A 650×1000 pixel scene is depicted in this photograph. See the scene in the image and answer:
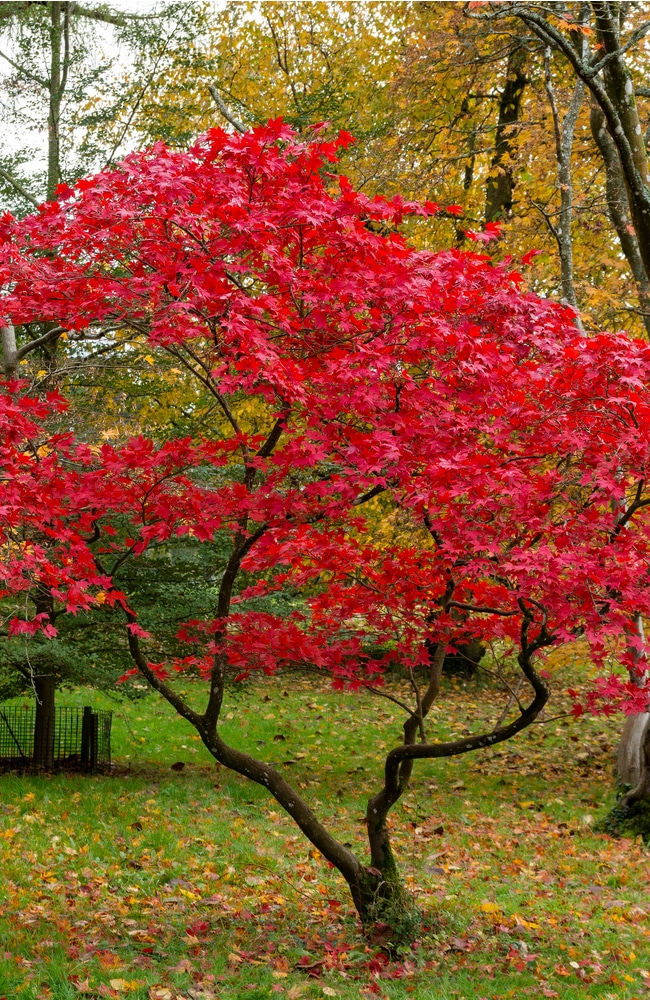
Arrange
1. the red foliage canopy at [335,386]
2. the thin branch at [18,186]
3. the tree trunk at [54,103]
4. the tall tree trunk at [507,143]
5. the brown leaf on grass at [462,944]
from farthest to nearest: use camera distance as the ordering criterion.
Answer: the tall tree trunk at [507,143]
the tree trunk at [54,103]
the thin branch at [18,186]
the brown leaf on grass at [462,944]
the red foliage canopy at [335,386]

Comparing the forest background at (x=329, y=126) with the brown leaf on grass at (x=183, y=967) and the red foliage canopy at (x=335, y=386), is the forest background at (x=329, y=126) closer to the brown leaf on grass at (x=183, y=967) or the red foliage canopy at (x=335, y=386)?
the red foliage canopy at (x=335, y=386)

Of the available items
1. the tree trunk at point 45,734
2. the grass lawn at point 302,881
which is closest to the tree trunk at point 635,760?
the grass lawn at point 302,881

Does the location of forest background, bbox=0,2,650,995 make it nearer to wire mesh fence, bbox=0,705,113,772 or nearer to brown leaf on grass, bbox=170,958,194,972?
wire mesh fence, bbox=0,705,113,772

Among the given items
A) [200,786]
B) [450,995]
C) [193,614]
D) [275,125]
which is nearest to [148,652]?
[193,614]

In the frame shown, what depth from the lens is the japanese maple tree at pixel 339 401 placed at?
4.37 m

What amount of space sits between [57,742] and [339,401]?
7.32 m

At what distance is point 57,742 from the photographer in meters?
10.3

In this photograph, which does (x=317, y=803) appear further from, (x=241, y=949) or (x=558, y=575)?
(x=558, y=575)

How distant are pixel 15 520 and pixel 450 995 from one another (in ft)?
10.5

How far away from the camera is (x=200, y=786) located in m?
9.40

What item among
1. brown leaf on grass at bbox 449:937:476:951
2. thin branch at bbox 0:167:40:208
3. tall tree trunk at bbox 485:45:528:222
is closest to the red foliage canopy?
brown leaf on grass at bbox 449:937:476:951

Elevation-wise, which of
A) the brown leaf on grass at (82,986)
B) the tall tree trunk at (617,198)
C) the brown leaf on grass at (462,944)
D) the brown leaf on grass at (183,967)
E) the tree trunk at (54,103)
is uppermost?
the tree trunk at (54,103)

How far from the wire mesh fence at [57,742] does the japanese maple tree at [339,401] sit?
530 centimetres

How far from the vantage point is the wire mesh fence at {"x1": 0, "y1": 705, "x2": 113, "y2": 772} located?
394 inches
